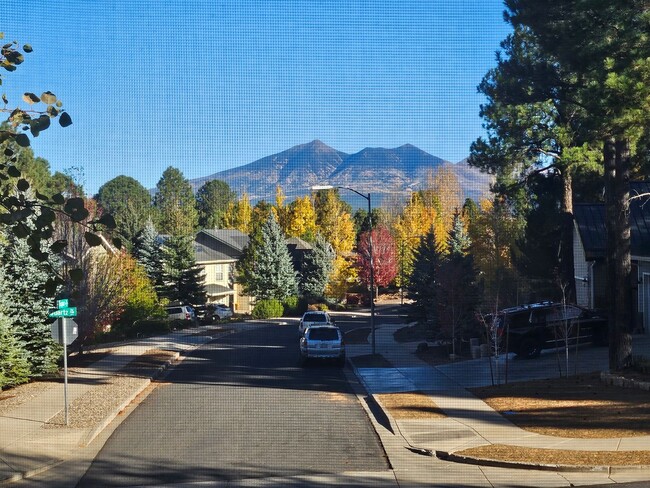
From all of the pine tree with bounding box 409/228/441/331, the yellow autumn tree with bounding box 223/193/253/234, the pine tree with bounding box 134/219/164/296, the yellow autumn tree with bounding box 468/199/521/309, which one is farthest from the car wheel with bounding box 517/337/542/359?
the yellow autumn tree with bounding box 223/193/253/234

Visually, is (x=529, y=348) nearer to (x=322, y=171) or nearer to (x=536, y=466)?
(x=536, y=466)

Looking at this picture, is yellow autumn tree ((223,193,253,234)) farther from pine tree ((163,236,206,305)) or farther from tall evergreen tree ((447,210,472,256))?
tall evergreen tree ((447,210,472,256))

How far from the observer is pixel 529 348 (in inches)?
663

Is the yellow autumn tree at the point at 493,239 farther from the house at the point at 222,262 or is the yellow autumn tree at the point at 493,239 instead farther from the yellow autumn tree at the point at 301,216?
the house at the point at 222,262

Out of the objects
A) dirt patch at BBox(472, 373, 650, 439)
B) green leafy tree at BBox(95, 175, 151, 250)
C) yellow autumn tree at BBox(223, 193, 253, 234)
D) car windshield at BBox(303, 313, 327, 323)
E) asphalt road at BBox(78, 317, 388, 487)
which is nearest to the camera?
asphalt road at BBox(78, 317, 388, 487)

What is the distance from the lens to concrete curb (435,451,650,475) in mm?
7191

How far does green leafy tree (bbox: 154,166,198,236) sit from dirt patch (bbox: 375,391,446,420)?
24814 mm

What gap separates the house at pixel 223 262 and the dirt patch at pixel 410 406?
3390 centimetres

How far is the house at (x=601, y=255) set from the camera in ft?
59.9

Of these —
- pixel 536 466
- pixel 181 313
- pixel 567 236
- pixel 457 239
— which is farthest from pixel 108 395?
pixel 181 313

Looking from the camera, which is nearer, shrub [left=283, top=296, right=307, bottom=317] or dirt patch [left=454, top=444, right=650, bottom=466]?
dirt patch [left=454, top=444, right=650, bottom=466]

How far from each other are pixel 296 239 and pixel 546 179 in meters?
35.3

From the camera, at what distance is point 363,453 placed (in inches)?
344

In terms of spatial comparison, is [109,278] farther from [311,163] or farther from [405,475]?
[405,475]
